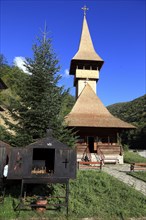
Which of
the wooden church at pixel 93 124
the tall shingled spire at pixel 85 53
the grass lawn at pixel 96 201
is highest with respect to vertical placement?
the tall shingled spire at pixel 85 53

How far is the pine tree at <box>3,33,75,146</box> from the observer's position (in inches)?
414

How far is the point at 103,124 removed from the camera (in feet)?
60.9

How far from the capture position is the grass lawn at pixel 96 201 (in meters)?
7.67

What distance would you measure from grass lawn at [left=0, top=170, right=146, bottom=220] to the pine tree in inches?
88.6

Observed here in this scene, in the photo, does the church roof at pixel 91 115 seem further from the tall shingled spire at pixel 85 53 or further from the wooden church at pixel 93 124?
the tall shingled spire at pixel 85 53

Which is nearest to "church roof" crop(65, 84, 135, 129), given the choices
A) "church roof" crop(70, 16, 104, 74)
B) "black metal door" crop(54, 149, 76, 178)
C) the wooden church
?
the wooden church

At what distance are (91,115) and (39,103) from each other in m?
9.97

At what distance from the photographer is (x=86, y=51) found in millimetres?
27531

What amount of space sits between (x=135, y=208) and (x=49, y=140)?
4074 mm

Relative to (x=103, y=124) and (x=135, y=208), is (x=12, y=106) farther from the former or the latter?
(x=103, y=124)

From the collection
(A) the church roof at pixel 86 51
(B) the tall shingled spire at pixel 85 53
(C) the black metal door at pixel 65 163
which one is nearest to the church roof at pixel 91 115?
(B) the tall shingled spire at pixel 85 53

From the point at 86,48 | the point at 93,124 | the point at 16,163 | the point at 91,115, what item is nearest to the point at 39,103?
the point at 16,163

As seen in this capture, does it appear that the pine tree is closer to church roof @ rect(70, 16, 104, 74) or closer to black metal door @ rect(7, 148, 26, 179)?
black metal door @ rect(7, 148, 26, 179)

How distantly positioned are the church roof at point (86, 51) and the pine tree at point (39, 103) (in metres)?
13.9
